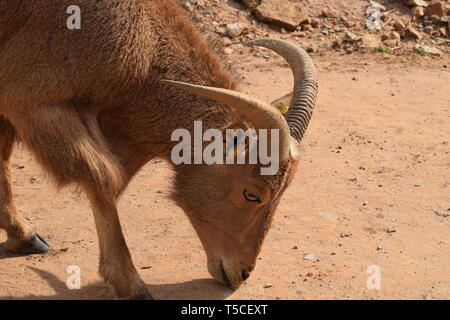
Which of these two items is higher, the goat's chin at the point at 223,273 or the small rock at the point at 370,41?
the goat's chin at the point at 223,273

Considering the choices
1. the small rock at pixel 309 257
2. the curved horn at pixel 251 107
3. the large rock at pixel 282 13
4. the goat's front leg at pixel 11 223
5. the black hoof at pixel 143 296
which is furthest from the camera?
the large rock at pixel 282 13

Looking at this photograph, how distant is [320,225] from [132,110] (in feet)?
9.81

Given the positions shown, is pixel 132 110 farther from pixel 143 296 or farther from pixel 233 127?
pixel 143 296

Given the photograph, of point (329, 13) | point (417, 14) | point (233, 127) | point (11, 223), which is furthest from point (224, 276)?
point (417, 14)

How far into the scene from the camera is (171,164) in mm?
7172

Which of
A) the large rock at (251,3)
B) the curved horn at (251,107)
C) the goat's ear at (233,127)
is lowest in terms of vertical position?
the large rock at (251,3)

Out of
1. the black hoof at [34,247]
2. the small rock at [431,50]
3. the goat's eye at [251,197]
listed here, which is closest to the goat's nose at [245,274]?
the goat's eye at [251,197]

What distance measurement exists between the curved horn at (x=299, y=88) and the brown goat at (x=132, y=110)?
0.03 feet

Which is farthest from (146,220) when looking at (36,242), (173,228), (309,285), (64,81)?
(64,81)

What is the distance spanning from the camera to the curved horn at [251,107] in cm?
627

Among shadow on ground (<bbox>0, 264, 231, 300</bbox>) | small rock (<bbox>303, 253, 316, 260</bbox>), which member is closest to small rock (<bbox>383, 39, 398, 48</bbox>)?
small rock (<bbox>303, 253, 316, 260</bbox>)

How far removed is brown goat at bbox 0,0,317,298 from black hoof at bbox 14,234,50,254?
3.94 ft

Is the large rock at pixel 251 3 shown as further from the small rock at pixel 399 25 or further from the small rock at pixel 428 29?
the small rock at pixel 428 29

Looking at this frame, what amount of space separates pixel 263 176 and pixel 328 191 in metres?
3.31
